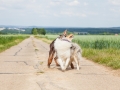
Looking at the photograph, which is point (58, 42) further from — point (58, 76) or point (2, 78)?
point (2, 78)

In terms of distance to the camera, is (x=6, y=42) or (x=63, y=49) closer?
(x=63, y=49)

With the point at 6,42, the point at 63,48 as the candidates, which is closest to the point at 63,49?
the point at 63,48

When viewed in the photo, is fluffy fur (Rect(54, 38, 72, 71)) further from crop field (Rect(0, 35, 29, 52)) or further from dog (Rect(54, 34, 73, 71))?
crop field (Rect(0, 35, 29, 52))

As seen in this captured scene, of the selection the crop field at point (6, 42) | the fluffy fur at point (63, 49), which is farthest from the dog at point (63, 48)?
the crop field at point (6, 42)

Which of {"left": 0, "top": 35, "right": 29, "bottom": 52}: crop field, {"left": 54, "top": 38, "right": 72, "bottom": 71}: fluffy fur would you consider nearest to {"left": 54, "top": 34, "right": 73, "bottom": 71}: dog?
{"left": 54, "top": 38, "right": 72, "bottom": 71}: fluffy fur

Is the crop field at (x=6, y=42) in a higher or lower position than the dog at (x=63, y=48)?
lower

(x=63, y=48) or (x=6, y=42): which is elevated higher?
(x=63, y=48)

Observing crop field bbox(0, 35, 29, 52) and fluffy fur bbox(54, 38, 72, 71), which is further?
crop field bbox(0, 35, 29, 52)

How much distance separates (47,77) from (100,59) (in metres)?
6.08

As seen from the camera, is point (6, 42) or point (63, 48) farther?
point (6, 42)

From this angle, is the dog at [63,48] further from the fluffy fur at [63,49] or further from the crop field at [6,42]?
the crop field at [6,42]

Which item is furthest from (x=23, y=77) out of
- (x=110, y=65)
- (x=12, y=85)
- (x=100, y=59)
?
(x=100, y=59)

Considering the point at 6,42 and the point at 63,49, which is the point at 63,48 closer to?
the point at 63,49

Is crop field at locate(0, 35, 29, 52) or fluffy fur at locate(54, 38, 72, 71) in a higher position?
fluffy fur at locate(54, 38, 72, 71)
